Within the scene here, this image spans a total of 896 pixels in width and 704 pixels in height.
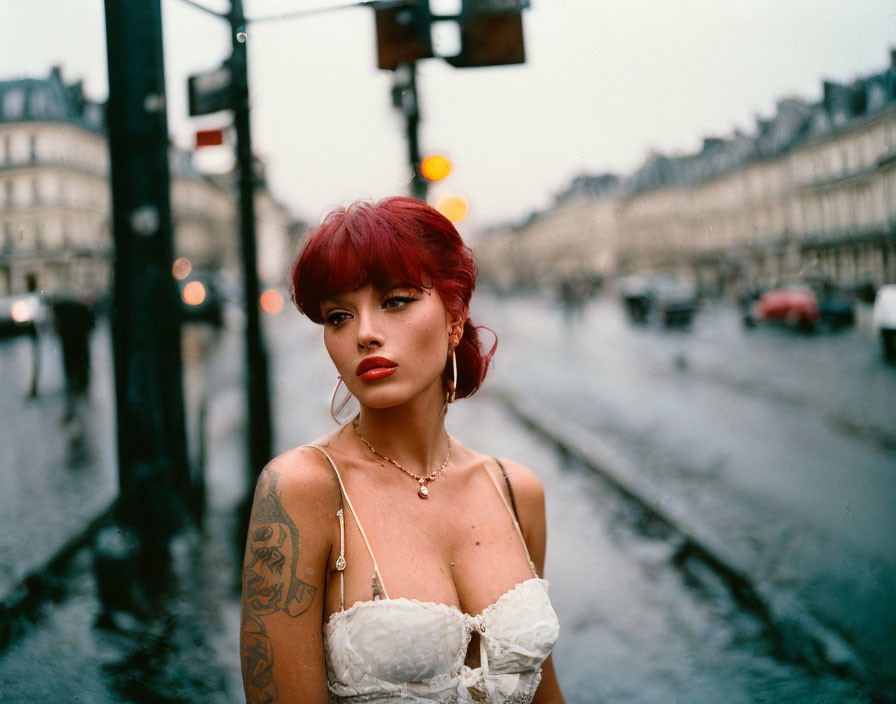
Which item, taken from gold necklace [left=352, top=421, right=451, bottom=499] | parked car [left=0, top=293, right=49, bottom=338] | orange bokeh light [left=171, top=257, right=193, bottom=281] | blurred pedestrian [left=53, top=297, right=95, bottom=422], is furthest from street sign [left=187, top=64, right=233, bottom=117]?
gold necklace [left=352, top=421, right=451, bottom=499]

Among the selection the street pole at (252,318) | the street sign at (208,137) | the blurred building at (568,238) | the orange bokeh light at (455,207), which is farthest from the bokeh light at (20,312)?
the orange bokeh light at (455,207)

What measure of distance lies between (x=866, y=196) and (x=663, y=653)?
108 inches

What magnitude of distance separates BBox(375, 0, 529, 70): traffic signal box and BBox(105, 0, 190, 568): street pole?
1.24 meters

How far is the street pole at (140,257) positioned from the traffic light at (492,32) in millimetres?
1622

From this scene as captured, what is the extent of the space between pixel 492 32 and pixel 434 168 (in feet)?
9.29

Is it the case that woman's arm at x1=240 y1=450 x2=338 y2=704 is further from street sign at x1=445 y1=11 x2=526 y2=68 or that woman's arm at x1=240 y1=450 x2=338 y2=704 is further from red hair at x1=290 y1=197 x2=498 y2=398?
street sign at x1=445 y1=11 x2=526 y2=68

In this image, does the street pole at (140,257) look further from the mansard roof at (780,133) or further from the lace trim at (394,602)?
the mansard roof at (780,133)

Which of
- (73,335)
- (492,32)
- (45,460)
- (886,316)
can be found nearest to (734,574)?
(886,316)

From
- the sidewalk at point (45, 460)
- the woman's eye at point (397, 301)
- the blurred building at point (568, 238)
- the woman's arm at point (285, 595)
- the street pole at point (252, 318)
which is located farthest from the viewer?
the street pole at point (252, 318)

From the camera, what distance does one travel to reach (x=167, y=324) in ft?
13.4

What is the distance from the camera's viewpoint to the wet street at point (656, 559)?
3537 mm

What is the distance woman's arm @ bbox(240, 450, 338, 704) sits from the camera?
1.43 metres

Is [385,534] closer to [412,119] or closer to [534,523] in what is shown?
[534,523]

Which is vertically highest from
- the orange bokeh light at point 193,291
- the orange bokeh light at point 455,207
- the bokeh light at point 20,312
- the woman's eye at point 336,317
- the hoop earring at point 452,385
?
the orange bokeh light at point 455,207
